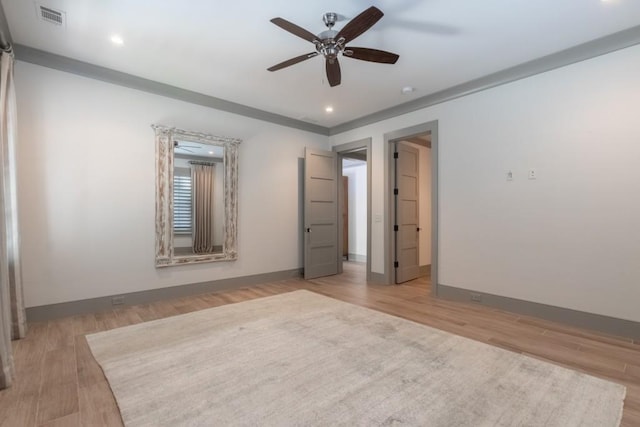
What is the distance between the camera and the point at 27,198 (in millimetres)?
3104

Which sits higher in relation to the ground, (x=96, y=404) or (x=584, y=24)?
(x=584, y=24)

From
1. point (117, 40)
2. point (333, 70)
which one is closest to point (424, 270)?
point (333, 70)

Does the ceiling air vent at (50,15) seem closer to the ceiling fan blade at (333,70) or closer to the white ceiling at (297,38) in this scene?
the white ceiling at (297,38)

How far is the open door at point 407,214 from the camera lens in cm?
497

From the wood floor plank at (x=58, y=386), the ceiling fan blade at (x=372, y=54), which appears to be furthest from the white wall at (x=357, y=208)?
the wood floor plank at (x=58, y=386)

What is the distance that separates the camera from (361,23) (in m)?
2.23

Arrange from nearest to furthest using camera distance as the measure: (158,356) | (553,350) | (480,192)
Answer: (158,356) → (553,350) → (480,192)

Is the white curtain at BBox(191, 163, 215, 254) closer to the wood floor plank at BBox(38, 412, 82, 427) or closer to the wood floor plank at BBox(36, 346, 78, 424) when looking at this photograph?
the wood floor plank at BBox(36, 346, 78, 424)

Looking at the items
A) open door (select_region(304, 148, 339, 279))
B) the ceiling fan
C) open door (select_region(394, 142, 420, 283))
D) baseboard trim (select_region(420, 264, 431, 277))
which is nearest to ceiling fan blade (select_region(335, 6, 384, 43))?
the ceiling fan

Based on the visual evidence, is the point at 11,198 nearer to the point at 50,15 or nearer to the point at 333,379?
the point at 50,15

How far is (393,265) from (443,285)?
0.97m

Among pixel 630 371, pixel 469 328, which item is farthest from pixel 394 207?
pixel 630 371

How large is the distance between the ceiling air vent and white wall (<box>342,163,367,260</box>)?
6.19 meters

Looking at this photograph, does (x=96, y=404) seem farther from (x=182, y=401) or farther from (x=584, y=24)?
(x=584, y=24)
